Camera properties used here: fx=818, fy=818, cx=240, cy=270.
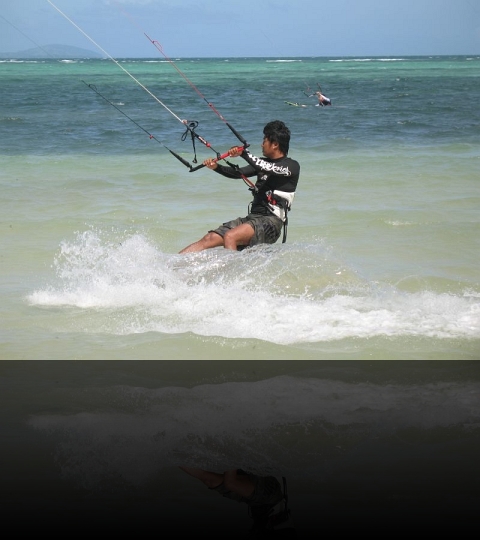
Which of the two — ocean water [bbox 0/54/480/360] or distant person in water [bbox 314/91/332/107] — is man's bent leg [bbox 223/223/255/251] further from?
distant person in water [bbox 314/91/332/107]

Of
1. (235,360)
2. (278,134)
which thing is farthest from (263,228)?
(235,360)

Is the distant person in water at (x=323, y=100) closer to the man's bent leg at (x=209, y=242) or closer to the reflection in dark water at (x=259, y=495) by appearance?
the man's bent leg at (x=209, y=242)

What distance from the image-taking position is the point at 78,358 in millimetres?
5254

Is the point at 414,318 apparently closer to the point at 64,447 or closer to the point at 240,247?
the point at 240,247

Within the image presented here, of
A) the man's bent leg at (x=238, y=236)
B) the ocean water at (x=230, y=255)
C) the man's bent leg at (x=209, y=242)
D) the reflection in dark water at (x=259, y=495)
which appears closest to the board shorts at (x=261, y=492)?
the reflection in dark water at (x=259, y=495)

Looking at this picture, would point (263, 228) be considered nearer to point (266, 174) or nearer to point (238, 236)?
point (238, 236)

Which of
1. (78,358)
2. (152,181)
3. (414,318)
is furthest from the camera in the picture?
(152,181)

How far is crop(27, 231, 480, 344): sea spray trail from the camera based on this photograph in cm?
580

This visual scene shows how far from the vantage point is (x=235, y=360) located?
204 inches

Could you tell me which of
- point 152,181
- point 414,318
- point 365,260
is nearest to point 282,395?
point 414,318

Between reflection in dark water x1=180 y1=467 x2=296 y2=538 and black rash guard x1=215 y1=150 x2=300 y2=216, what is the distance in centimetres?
346

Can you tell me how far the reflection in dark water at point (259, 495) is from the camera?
3094 mm

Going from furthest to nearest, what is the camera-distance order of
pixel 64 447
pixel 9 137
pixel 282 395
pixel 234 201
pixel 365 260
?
1. pixel 9 137
2. pixel 234 201
3. pixel 365 260
4. pixel 282 395
5. pixel 64 447

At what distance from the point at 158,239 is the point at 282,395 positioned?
16.6 feet
